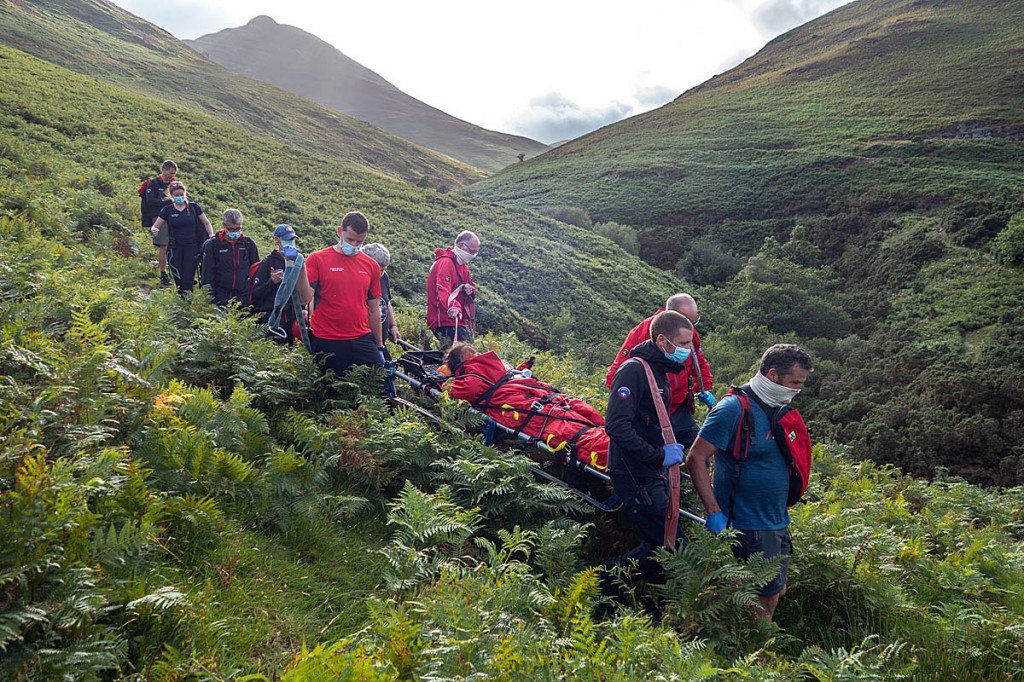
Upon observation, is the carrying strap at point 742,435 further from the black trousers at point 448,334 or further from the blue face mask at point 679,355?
the black trousers at point 448,334

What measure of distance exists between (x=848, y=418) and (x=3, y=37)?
5894 centimetres

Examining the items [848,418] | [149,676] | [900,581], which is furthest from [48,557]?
[848,418]

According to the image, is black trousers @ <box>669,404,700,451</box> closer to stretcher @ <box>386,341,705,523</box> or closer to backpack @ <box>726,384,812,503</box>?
stretcher @ <box>386,341,705,523</box>

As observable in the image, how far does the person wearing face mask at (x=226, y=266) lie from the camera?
8961 mm

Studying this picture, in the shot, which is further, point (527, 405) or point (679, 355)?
point (527, 405)

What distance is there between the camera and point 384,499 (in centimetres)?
506

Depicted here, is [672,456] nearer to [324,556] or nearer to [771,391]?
[771,391]

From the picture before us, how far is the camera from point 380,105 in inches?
6570

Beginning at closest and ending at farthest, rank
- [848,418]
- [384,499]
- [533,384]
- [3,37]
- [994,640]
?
[994,640], [384,499], [533,384], [848,418], [3,37]

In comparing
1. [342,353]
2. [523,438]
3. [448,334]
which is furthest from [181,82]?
[523,438]

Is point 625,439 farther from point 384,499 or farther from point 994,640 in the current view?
point 994,640

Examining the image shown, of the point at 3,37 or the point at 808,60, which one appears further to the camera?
the point at 808,60

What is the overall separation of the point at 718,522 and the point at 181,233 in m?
9.26

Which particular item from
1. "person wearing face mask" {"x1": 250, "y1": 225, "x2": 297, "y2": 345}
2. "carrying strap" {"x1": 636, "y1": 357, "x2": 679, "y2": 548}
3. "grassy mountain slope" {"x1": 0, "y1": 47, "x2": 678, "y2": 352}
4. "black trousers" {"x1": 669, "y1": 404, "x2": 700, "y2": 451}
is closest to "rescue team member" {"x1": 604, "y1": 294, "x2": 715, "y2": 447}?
"black trousers" {"x1": 669, "y1": 404, "x2": 700, "y2": 451}
